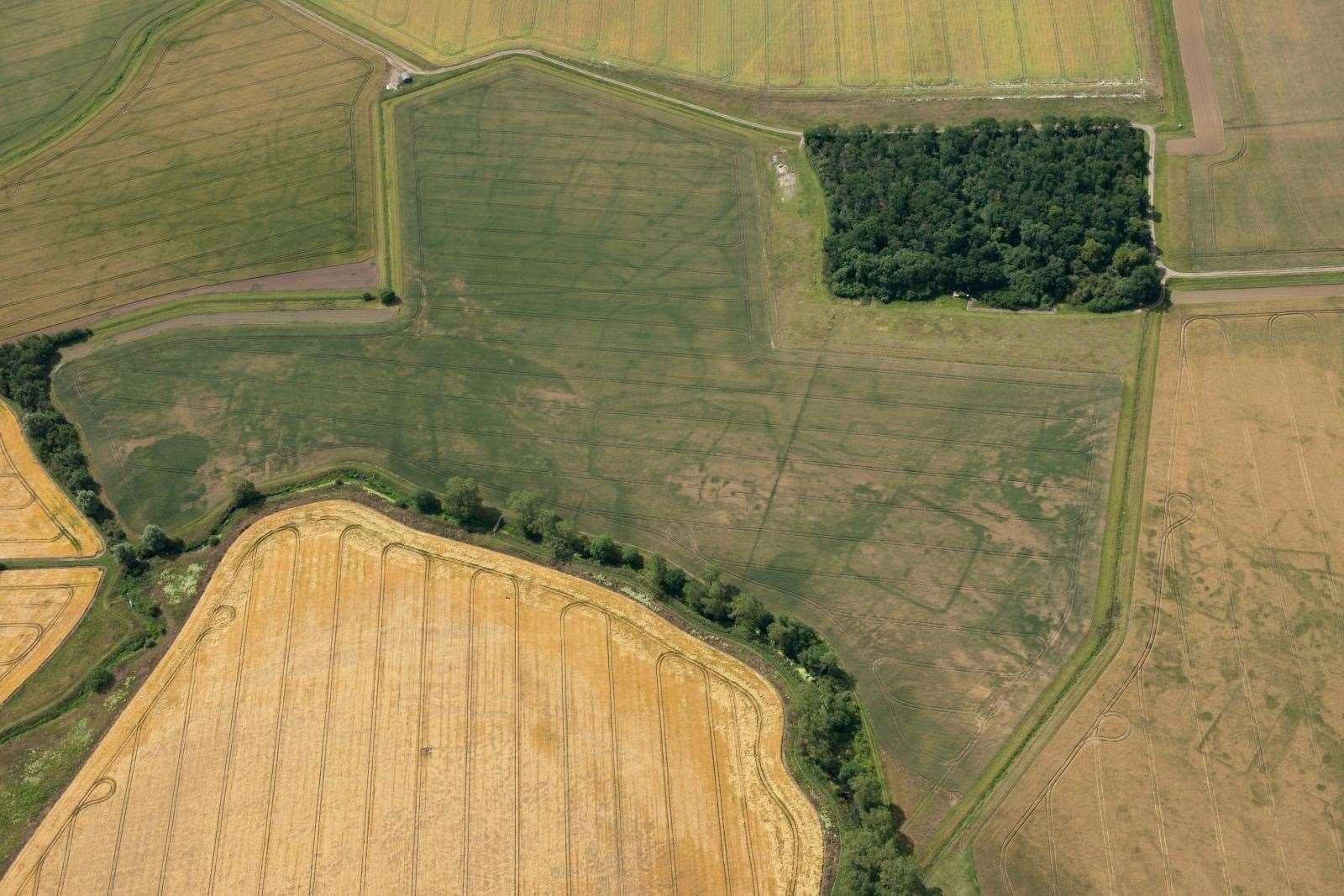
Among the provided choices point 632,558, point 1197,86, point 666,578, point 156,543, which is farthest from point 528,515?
point 1197,86

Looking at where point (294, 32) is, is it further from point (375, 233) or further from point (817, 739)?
point (817, 739)

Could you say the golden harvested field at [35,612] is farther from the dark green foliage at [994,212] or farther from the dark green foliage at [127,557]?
the dark green foliage at [994,212]

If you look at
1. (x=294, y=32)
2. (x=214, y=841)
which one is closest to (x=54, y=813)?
(x=214, y=841)

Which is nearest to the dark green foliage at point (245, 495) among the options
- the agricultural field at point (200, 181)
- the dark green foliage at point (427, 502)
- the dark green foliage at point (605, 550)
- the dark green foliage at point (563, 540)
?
the dark green foliage at point (427, 502)

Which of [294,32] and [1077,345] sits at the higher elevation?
[294,32]

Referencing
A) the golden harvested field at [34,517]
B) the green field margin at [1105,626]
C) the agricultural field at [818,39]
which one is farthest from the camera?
the agricultural field at [818,39]

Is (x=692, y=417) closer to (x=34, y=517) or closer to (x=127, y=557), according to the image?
(x=127, y=557)
